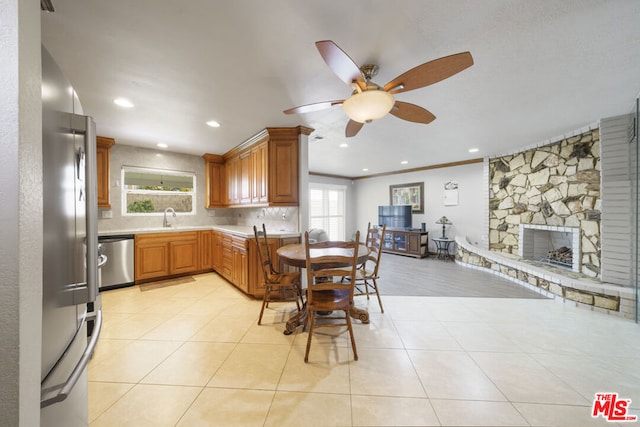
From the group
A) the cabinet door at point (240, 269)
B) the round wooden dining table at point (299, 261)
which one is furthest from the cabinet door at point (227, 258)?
the round wooden dining table at point (299, 261)

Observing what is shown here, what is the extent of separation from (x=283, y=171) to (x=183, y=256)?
8.22 ft

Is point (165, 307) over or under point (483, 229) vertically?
under

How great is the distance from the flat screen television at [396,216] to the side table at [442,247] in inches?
32.7

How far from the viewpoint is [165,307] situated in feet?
9.09

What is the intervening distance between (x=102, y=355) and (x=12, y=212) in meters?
2.14

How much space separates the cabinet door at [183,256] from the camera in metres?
3.87

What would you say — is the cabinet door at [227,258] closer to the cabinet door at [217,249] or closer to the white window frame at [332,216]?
the cabinet door at [217,249]

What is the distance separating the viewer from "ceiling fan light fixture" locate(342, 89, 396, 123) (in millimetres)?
1495

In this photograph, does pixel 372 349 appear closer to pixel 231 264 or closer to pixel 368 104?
pixel 368 104

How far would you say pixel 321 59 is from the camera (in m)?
1.68

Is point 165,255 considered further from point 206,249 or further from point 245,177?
point 245,177

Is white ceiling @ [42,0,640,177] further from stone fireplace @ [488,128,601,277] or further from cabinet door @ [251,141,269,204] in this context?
stone fireplace @ [488,128,601,277]

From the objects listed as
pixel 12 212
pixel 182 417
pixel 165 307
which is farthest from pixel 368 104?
pixel 165 307

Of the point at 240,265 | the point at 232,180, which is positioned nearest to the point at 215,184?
the point at 232,180
